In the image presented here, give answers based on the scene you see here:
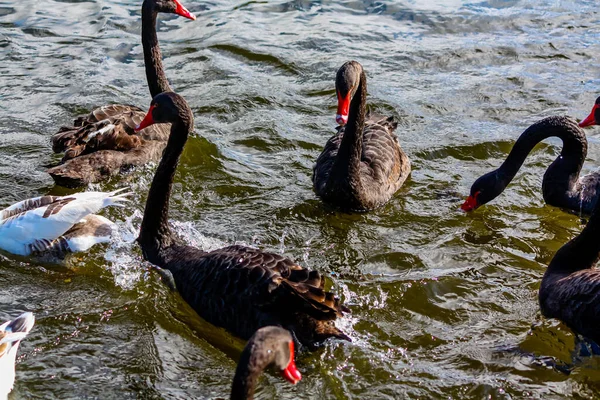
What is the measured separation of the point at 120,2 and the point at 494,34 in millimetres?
5276

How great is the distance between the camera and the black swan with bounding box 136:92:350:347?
4.54 meters

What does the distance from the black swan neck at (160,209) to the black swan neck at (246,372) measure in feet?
7.45

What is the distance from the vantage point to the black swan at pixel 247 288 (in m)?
4.54

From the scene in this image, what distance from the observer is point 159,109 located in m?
5.46

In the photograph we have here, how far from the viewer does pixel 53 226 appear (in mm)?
5586

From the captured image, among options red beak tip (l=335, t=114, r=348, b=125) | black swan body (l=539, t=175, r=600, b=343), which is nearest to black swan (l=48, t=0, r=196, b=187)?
red beak tip (l=335, t=114, r=348, b=125)

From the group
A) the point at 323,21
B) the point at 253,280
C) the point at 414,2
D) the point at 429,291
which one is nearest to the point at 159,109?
the point at 253,280

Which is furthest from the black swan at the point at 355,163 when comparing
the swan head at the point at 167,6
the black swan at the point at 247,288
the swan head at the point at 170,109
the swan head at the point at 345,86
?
the swan head at the point at 167,6

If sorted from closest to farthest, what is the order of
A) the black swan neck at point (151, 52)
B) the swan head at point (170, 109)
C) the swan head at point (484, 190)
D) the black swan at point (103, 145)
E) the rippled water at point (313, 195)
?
the rippled water at point (313, 195) < the swan head at point (170, 109) < the swan head at point (484, 190) < the black swan at point (103, 145) < the black swan neck at point (151, 52)

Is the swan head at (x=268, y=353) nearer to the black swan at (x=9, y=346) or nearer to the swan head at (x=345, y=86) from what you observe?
the black swan at (x=9, y=346)

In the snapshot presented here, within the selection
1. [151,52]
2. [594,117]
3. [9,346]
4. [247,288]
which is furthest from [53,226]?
[594,117]

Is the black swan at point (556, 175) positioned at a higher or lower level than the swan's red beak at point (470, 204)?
higher

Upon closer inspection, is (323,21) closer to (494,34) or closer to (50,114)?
(494,34)

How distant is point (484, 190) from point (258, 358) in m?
3.76
